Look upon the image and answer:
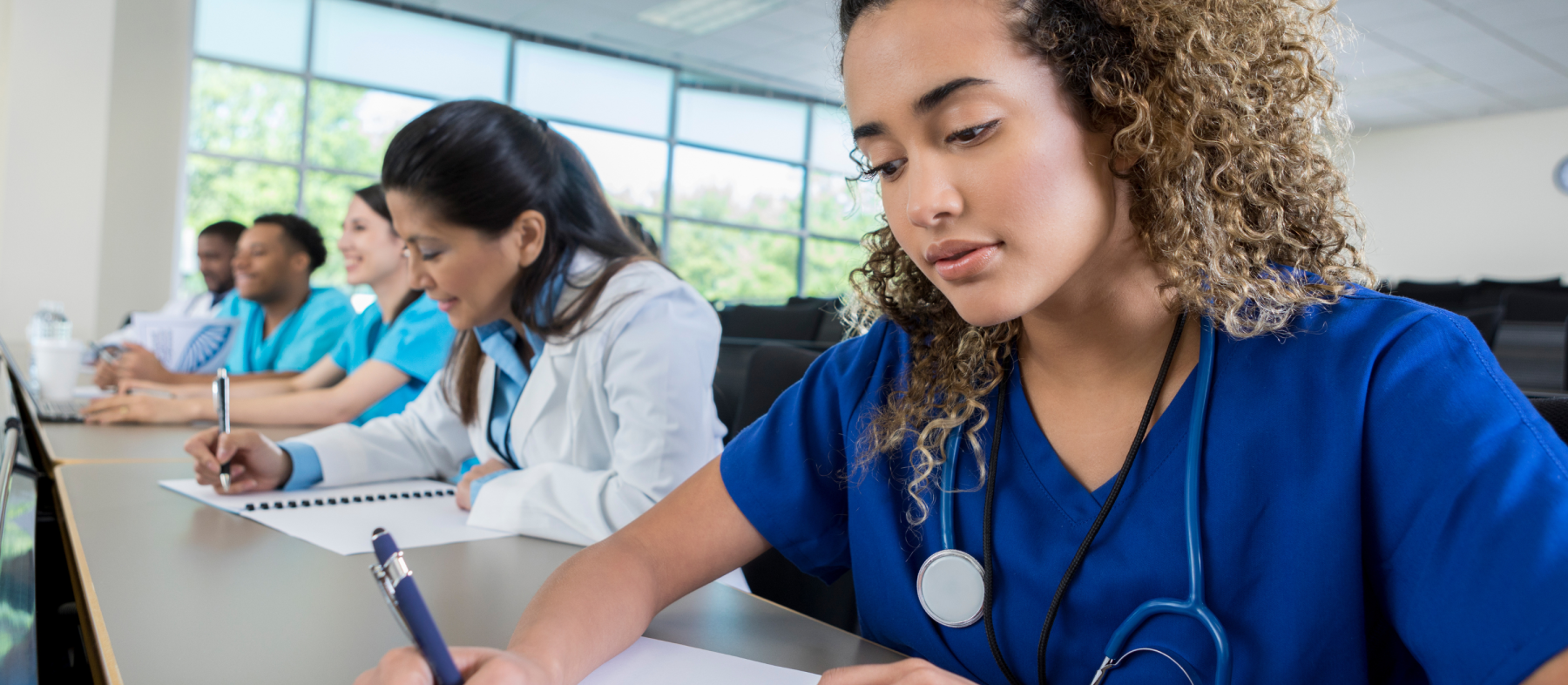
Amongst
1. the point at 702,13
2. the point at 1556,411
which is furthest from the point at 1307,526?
the point at 702,13

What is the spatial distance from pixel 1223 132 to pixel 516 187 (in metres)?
1.03

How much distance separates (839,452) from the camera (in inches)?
34.7

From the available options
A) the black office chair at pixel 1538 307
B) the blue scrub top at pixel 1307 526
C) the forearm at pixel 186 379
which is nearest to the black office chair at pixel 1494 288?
the black office chair at pixel 1538 307

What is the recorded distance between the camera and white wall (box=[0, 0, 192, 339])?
500cm

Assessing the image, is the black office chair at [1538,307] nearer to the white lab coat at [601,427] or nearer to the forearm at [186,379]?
the white lab coat at [601,427]


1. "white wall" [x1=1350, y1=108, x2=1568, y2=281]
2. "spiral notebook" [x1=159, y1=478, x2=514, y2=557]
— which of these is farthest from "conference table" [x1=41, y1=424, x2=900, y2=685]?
"white wall" [x1=1350, y1=108, x2=1568, y2=281]

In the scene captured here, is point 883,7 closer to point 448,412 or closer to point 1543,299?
point 448,412

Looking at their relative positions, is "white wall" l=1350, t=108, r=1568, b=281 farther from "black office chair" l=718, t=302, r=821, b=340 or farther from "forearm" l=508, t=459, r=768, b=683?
"forearm" l=508, t=459, r=768, b=683

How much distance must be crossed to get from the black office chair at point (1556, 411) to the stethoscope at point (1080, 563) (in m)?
0.22

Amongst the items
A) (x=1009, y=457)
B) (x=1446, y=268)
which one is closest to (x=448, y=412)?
(x=1009, y=457)

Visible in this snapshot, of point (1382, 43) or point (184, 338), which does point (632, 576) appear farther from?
point (1382, 43)

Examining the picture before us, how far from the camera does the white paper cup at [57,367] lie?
211cm

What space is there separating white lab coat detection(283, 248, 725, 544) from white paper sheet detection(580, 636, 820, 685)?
0.39 m

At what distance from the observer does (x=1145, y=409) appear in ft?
2.34
